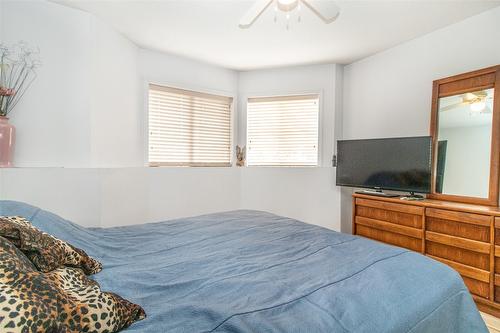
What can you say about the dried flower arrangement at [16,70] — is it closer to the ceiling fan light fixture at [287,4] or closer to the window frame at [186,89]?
the window frame at [186,89]

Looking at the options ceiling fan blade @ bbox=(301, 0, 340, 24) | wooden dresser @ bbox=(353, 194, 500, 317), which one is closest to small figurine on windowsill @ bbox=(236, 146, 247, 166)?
wooden dresser @ bbox=(353, 194, 500, 317)

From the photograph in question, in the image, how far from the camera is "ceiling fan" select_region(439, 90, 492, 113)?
2372 millimetres

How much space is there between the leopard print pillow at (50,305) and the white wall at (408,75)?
3223 mm

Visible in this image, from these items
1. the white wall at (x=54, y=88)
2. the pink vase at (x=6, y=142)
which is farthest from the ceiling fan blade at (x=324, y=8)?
the pink vase at (x=6, y=142)

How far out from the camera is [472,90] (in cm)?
246

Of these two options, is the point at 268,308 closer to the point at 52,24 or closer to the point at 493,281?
the point at 493,281

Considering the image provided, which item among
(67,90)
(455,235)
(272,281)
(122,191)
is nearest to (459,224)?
(455,235)

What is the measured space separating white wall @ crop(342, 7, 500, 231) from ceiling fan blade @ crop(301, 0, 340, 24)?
1569 mm

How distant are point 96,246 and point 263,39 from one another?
2.54 meters

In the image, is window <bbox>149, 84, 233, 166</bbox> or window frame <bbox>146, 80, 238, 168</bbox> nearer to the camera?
window frame <bbox>146, 80, 238, 168</bbox>

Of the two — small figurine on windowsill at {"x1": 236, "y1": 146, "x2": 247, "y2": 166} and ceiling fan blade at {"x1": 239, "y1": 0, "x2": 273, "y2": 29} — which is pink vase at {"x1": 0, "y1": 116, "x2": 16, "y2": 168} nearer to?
ceiling fan blade at {"x1": 239, "y1": 0, "x2": 273, "y2": 29}

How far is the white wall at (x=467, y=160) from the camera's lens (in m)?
2.34

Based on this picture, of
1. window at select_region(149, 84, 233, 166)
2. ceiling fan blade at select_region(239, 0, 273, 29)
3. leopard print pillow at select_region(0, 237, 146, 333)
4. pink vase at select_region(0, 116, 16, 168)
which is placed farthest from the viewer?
window at select_region(149, 84, 233, 166)

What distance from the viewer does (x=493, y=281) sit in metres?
2.01
